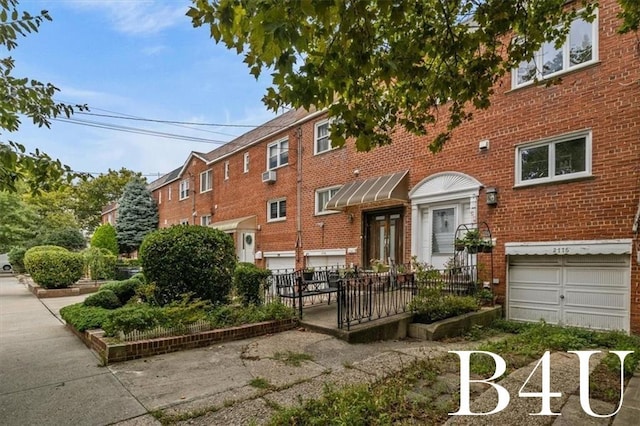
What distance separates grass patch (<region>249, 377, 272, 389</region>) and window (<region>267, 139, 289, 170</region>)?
41.6 feet

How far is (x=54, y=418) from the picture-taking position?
3.73 meters

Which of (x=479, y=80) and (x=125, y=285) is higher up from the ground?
(x=479, y=80)

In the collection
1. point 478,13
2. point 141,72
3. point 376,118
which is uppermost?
point 141,72

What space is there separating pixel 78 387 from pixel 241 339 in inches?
109

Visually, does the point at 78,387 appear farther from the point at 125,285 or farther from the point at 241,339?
the point at 125,285

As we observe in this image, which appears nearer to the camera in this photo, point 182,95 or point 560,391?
point 560,391

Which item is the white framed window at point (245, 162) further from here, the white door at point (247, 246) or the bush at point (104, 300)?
the bush at point (104, 300)

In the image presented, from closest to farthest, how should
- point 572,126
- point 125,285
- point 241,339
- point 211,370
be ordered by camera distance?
1. point 211,370
2. point 241,339
3. point 572,126
4. point 125,285

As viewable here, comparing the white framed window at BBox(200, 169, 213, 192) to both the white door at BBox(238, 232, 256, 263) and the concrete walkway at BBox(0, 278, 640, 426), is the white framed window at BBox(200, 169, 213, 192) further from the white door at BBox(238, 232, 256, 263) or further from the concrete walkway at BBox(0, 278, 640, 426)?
the concrete walkway at BBox(0, 278, 640, 426)

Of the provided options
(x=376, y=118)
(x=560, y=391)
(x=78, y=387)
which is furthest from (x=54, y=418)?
(x=560, y=391)

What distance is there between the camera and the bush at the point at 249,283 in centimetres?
811

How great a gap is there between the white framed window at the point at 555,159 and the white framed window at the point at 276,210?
10.0m

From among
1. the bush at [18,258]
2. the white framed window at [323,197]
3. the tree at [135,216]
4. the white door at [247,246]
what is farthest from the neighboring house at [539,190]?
the tree at [135,216]

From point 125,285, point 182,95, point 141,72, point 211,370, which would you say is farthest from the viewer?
point 182,95
